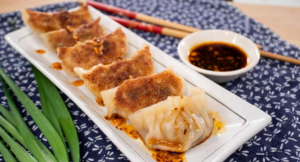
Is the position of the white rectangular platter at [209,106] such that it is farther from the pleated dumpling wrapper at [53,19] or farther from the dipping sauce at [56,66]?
the pleated dumpling wrapper at [53,19]

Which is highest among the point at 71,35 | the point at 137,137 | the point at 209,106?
the point at 71,35

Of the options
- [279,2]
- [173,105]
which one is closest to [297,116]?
[173,105]

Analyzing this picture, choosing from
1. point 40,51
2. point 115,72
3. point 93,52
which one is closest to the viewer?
point 115,72

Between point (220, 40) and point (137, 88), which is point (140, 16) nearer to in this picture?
point (220, 40)

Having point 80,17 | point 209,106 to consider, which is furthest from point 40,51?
point 209,106

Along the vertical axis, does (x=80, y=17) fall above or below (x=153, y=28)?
above

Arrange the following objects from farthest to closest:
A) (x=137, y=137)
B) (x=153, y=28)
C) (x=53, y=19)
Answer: (x=153, y=28) < (x=53, y=19) < (x=137, y=137)

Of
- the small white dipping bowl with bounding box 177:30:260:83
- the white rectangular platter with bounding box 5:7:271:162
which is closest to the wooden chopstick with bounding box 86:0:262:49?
the small white dipping bowl with bounding box 177:30:260:83

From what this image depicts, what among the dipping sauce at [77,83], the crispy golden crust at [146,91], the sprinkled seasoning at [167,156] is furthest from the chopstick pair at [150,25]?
the sprinkled seasoning at [167,156]
